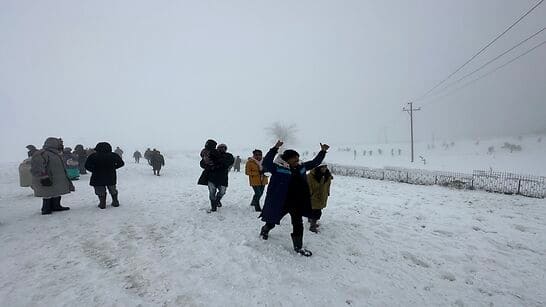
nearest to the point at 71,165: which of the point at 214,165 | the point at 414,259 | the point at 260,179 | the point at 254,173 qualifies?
the point at 214,165

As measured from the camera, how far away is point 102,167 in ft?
25.8

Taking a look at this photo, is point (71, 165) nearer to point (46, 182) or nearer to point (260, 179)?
point (46, 182)

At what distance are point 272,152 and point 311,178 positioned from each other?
6.27 feet

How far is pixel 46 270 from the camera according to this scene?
4.20 meters

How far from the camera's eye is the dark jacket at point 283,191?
504 cm

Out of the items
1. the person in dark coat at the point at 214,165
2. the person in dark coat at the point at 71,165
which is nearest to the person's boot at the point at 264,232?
the person in dark coat at the point at 214,165

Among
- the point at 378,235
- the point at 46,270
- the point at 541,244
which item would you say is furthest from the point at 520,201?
the point at 46,270

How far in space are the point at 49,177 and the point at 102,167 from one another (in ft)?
4.07

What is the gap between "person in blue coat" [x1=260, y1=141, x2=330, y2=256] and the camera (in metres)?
→ 5.04

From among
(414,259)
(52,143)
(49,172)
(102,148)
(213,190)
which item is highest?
(52,143)

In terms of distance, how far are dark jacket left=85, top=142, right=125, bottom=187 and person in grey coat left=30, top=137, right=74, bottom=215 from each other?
0.69 meters

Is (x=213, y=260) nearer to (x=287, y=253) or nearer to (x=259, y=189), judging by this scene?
(x=287, y=253)

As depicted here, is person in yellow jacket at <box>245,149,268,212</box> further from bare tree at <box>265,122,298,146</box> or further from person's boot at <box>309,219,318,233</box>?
bare tree at <box>265,122,298,146</box>

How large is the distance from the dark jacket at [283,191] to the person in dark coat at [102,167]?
18.2ft
